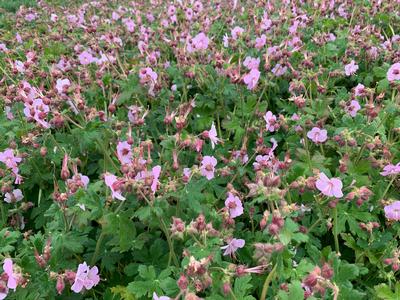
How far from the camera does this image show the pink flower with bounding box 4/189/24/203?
282cm

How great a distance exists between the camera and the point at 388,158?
101 inches

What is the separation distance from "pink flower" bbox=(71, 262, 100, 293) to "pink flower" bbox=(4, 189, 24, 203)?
2.78 ft

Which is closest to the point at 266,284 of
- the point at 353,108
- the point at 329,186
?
the point at 329,186

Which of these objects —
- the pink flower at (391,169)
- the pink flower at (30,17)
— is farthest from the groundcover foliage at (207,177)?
the pink flower at (30,17)

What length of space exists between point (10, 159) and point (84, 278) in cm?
93

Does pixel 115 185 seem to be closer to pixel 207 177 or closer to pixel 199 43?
pixel 207 177

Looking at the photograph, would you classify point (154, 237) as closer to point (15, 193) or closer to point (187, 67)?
point (15, 193)

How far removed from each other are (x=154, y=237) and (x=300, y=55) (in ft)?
6.36

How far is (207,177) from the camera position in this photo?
2.45m

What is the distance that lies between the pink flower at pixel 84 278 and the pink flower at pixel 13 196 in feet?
2.78

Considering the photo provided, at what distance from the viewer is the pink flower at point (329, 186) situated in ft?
7.09

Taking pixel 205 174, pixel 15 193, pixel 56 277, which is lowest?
pixel 15 193

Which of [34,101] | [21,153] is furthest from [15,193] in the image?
[34,101]

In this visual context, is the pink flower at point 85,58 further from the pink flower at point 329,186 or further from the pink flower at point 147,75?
the pink flower at point 329,186
